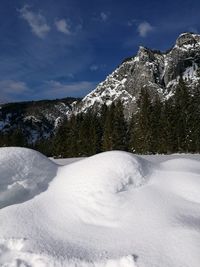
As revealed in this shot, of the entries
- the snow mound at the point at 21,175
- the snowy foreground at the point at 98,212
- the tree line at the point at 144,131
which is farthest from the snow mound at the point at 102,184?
the tree line at the point at 144,131

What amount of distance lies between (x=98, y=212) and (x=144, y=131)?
137 feet

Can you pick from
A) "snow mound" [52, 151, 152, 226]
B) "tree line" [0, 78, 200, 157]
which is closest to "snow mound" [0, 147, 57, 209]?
"snow mound" [52, 151, 152, 226]

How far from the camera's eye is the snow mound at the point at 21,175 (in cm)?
676

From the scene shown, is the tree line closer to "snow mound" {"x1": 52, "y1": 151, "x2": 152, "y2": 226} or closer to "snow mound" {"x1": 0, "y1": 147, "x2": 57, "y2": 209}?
"snow mound" {"x1": 52, "y1": 151, "x2": 152, "y2": 226}

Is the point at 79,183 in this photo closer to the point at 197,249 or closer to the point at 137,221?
the point at 137,221

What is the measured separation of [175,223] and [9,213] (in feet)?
9.39

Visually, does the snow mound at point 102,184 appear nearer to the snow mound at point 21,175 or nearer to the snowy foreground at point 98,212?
the snowy foreground at point 98,212

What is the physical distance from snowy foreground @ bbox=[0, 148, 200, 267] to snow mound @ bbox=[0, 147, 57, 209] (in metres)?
0.02

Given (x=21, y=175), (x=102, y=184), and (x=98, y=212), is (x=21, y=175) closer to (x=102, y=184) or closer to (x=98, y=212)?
(x=102, y=184)

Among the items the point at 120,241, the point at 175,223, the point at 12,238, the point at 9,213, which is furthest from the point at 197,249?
the point at 9,213

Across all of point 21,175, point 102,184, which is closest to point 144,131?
point 21,175

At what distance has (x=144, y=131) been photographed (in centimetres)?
4722

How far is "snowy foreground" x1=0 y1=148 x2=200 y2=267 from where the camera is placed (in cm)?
466

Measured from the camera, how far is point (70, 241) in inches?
204
